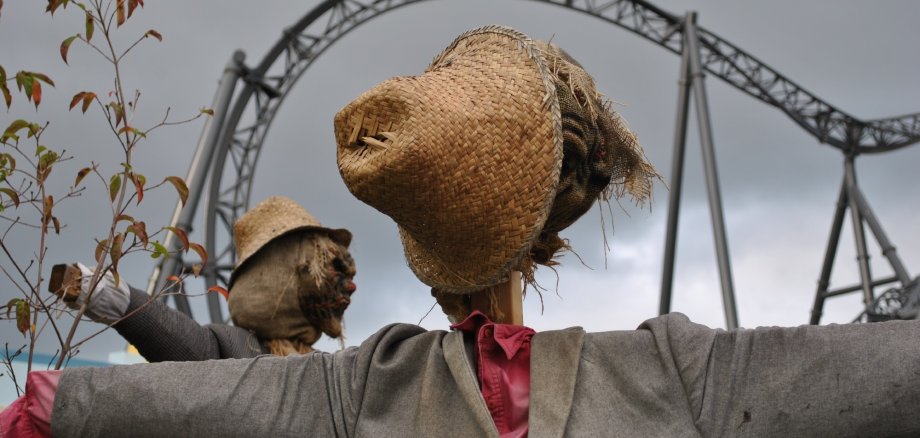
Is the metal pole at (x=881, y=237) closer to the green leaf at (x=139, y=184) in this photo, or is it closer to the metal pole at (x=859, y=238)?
the metal pole at (x=859, y=238)

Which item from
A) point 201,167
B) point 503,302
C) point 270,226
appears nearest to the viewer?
point 503,302

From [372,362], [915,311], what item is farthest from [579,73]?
[915,311]

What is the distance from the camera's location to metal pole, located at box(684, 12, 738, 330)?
24.4 ft

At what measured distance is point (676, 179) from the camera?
930cm

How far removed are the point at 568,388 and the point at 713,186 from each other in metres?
6.41

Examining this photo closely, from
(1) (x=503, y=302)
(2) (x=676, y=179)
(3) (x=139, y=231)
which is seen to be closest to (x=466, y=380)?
(1) (x=503, y=302)

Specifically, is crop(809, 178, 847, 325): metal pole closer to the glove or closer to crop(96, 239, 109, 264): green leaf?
the glove

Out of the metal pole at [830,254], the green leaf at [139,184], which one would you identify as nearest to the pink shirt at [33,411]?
the green leaf at [139,184]

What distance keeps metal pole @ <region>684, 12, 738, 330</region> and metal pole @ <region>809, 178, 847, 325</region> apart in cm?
409

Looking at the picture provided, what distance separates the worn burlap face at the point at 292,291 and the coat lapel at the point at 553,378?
1760 mm

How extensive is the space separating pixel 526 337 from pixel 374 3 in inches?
347

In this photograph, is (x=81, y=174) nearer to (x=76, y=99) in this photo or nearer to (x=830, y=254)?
(x=76, y=99)

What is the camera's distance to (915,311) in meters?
8.16

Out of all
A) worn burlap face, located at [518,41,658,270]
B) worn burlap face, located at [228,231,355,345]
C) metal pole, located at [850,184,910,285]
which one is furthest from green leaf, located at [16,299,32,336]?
metal pole, located at [850,184,910,285]
